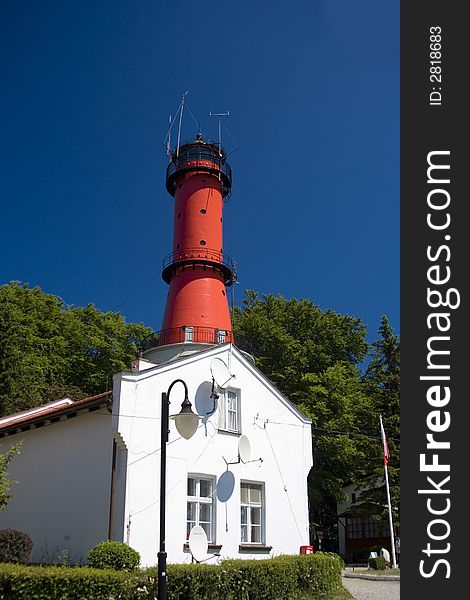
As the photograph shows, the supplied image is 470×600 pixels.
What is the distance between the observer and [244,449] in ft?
64.6

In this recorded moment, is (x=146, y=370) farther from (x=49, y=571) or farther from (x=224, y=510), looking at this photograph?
(x=49, y=571)

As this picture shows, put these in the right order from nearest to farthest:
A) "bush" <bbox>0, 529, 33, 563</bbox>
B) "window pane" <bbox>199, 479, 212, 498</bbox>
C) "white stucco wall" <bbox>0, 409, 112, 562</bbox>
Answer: "bush" <bbox>0, 529, 33, 563</bbox> → "white stucco wall" <bbox>0, 409, 112, 562</bbox> → "window pane" <bbox>199, 479, 212, 498</bbox>

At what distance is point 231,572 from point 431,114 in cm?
1013

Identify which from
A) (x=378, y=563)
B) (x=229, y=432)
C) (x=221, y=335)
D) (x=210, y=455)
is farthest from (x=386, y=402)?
(x=210, y=455)

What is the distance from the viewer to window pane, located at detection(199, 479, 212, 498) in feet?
62.7

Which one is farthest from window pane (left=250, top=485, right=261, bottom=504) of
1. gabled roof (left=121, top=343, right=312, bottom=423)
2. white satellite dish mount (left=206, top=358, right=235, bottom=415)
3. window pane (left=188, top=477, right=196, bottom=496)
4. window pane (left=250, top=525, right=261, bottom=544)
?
gabled roof (left=121, top=343, right=312, bottom=423)

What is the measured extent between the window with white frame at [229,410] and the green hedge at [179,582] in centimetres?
514

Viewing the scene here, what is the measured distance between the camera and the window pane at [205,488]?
19.1 m

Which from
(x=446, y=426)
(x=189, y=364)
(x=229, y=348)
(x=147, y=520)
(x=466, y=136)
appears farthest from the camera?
(x=229, y=348)

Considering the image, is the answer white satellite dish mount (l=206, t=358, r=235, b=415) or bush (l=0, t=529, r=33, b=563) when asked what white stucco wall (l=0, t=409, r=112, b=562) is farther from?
white satellite dish mount (l=206, t=358, r=235, b=415)

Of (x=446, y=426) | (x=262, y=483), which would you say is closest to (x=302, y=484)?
(x=262, y=483)

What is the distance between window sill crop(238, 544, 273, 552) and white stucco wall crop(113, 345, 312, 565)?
0.13 meters

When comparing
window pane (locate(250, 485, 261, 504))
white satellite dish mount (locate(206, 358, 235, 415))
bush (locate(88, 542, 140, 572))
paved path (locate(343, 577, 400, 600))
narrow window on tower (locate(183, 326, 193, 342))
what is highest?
narrow window on tower (locate(183, 326, 193, 342))

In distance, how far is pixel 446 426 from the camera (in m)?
8.68
